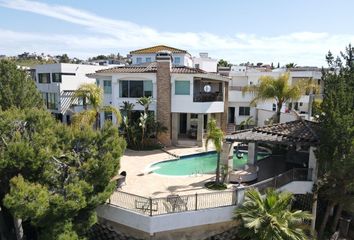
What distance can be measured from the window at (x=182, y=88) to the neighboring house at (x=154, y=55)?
1638 centimetres

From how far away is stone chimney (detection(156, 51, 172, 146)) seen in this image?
3078cm

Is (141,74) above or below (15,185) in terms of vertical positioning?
above

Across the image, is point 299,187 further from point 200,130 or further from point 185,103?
point 185,103

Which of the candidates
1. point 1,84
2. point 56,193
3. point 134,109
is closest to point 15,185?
point 56,193

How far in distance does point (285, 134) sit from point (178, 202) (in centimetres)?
858

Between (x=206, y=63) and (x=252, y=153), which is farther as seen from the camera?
(x=206, y=63)

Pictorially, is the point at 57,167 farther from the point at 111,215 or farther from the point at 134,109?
the point at 134,109

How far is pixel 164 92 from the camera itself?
31.4 m

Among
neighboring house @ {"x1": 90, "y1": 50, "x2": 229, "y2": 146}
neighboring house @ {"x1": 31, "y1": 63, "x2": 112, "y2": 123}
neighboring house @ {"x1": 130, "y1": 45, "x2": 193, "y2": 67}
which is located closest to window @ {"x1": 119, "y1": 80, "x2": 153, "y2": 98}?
neighboring house @ {"x1": 90, "y1": 50, "x2": 229, "y2": 146}

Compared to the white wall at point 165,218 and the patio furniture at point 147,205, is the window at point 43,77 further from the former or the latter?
the patio furniture at point 147,205

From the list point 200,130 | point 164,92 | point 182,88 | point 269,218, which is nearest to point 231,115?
point 200,130

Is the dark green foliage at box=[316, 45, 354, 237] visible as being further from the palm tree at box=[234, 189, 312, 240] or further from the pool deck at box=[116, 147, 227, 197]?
the pool deck at box=[116, 147, 227, 197]

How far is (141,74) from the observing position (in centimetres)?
3156

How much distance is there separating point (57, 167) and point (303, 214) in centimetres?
1237
